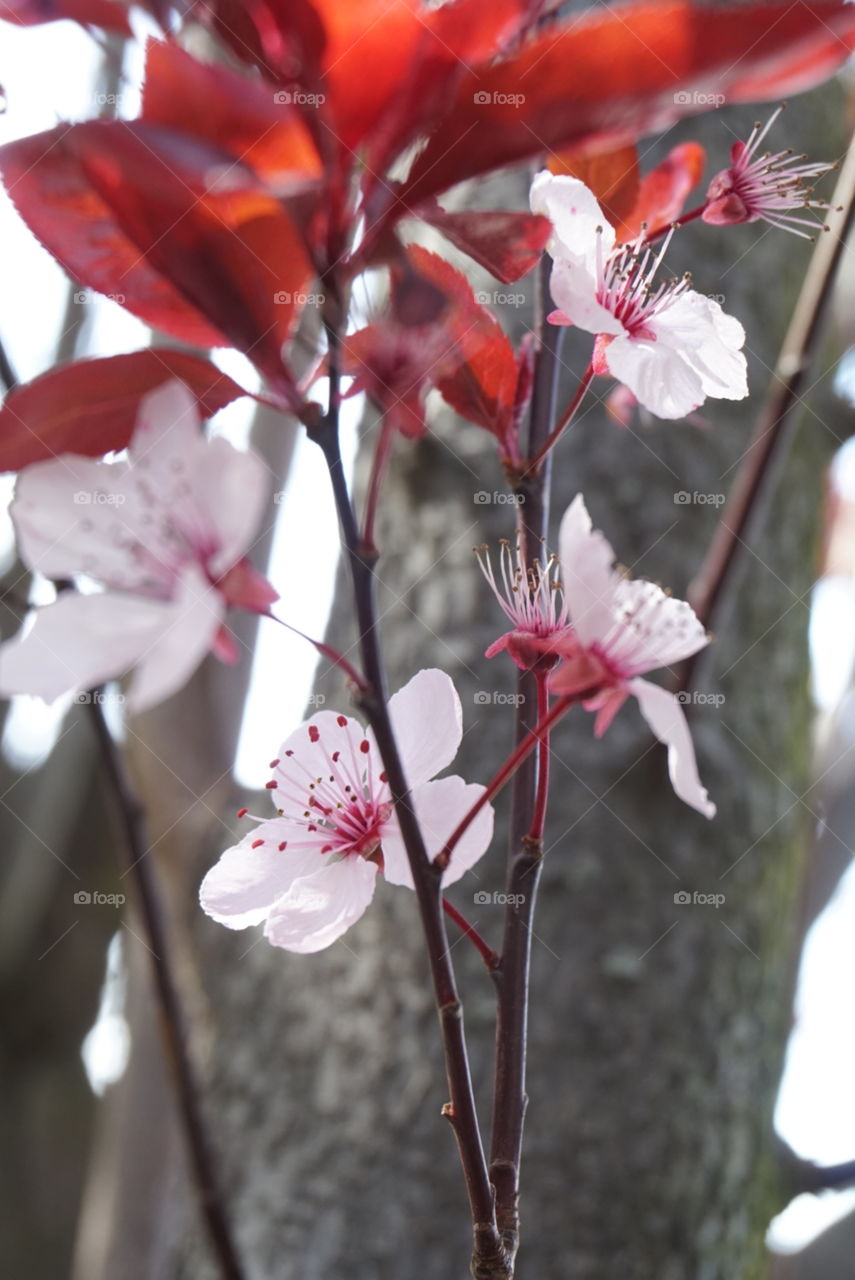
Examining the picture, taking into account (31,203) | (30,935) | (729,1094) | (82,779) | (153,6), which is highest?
(82,779)

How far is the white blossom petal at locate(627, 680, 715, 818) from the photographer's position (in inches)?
11.8

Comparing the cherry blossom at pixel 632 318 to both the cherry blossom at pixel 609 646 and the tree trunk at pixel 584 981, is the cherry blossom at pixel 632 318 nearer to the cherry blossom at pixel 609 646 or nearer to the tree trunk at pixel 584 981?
the cherry blossom at pixel 609 646

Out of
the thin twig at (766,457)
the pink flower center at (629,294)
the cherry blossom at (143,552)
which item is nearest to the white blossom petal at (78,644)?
the cherry blossom at (143,552)

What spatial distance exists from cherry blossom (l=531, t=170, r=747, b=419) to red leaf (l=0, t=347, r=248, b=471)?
13 centimetres

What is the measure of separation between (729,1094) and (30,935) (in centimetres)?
180

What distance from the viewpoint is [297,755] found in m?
0.41

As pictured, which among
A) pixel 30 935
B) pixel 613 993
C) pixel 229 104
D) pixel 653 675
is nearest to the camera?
pixel 229 104

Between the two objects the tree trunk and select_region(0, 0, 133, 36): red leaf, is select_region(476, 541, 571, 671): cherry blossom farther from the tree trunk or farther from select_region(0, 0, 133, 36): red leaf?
the tree trunk

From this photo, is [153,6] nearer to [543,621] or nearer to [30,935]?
[543,621]

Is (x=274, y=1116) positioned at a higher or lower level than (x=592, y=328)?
lower

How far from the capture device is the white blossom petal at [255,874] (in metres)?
0.38

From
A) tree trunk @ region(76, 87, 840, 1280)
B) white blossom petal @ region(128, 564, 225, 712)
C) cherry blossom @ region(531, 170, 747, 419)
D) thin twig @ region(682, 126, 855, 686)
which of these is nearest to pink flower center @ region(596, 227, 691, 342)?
cherry blossom @ region(531, 170, 747, 419)

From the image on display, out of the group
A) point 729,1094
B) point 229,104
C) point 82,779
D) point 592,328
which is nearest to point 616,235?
point 592,328

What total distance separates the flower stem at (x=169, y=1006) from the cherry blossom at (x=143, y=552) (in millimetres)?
445
